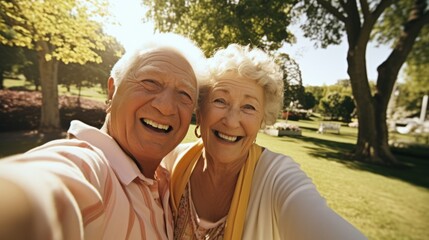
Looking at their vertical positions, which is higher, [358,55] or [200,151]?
[358,55]

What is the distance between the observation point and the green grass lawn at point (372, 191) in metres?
5.84

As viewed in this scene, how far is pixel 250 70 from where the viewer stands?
2.21 meters

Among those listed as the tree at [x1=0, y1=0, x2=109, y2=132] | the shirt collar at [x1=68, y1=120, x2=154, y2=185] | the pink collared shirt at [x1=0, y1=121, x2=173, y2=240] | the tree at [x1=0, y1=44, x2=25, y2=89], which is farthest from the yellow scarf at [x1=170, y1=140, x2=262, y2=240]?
the tree at [x1=0, y1=44, x2=25, y2=89]

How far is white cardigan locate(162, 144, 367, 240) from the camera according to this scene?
4.51 feet

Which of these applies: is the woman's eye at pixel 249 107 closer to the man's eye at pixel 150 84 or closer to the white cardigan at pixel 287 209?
the white cardigan at pixel 287 209

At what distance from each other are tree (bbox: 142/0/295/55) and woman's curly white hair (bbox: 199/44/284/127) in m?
9.89

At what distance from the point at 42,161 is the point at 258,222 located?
1.51m

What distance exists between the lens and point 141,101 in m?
1.72

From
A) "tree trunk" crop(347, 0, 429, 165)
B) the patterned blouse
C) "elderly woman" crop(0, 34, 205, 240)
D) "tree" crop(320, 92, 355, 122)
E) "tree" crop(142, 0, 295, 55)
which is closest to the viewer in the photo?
"elderly woman" crop(0, 34, 205, 240)

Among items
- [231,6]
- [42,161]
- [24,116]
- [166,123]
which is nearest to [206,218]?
[166,123]

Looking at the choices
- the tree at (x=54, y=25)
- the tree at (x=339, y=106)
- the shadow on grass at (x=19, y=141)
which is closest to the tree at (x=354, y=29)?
the tree at (x=54, y=25)

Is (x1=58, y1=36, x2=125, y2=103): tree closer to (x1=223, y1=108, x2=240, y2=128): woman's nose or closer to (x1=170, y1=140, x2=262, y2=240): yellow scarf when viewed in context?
(x1=170, y1=140, x2=262, y2=240): yellow scarf

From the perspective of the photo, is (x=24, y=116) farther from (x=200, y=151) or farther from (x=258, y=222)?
(x=258, y=222)

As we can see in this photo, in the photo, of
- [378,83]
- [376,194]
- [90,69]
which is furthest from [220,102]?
[90,69]
